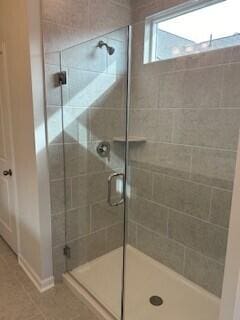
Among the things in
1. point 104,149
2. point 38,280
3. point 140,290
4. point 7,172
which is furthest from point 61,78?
point 140,290

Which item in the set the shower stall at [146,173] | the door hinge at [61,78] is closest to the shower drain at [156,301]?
the shower stall at [146,173]

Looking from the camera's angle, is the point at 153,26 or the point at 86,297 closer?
the point at 86,297

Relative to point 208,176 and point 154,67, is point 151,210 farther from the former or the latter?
point 154,67

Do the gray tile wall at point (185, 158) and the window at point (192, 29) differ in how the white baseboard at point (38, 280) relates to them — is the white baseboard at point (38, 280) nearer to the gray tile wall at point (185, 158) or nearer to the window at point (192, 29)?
the gray tile wall at point (185, 158)

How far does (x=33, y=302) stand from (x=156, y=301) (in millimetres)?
942

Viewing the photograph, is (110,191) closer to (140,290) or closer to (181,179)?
(181,179)

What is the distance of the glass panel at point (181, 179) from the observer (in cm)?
164

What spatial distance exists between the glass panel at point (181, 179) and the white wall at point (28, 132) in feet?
2.63

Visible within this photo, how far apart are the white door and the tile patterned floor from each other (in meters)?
0.43

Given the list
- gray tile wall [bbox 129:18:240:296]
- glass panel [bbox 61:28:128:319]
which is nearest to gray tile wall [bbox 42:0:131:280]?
glass panel [bbox 61:28:128:319]

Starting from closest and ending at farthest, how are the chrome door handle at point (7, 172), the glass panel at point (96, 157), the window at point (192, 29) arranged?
the window at point (192, 29)
the glass panel at point (96, 157)
the chrome door handle at point (7, 172)

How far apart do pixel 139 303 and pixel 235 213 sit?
1374 millimetres

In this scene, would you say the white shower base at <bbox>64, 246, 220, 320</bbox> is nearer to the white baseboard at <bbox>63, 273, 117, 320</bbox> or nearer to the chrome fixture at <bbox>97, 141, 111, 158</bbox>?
the white baseboard at <bbox>63, 273, 117, 320</bbox>

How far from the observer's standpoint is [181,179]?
6.30 ft
